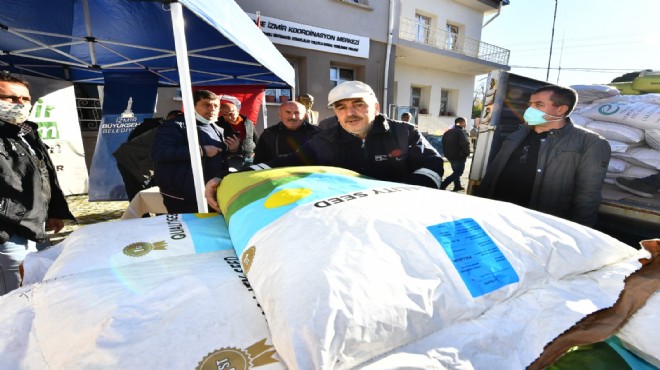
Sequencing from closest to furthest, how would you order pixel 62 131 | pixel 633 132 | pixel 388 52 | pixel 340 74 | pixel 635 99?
pixel 633 132 < pixel 635 99 < pixel 62 131 < pixel 388 52 < pixel 340 74

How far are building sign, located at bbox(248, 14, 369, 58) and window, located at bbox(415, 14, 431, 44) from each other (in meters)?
4.03

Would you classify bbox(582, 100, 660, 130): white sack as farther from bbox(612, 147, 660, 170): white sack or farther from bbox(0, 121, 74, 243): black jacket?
bbox(0, 121, 74, 243): black jacket

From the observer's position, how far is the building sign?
8.27 metres

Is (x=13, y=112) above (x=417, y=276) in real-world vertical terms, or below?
above

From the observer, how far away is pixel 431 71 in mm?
13922

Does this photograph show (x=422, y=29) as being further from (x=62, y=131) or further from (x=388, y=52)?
(x=62, y=131)

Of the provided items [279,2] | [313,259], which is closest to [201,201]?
[313,259]

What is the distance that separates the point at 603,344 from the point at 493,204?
477 millimetres

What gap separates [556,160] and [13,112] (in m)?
3.65

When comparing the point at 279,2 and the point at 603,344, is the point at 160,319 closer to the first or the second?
the point at 603,344

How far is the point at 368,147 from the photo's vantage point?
197cm

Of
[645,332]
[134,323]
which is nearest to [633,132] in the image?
[645,332]

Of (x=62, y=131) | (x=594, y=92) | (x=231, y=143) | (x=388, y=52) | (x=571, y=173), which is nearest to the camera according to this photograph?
(x=571, y=173)

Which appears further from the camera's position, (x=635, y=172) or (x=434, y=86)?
(x=434, y=86)
